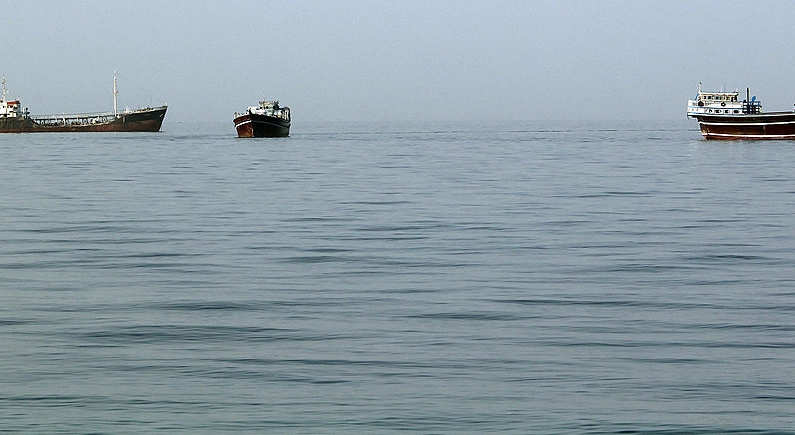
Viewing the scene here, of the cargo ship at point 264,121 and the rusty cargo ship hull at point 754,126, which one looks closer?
the rusty cargo ship hull at point 754,126

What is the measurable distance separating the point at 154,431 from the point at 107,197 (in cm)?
3292

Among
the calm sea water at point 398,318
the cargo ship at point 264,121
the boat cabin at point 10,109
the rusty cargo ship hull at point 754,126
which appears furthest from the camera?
the boat cabin at point 10,109

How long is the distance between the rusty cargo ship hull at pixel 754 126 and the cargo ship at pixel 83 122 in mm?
99183

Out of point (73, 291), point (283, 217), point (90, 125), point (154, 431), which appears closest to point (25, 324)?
point (73, 291)

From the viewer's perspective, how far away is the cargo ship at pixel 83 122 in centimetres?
17475

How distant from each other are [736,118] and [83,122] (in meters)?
112

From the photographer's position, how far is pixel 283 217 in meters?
33.5

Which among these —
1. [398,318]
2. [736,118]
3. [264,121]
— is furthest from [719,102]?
[398,318]

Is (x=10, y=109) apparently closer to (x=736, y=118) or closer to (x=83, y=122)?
(x=83, y=122)

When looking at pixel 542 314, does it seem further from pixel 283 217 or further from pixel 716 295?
pixel 283 217

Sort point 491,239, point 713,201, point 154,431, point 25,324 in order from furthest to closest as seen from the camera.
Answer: point 713,201 → point 491,239 → point 25,324 → point 154,431

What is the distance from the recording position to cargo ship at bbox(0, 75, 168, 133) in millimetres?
174750

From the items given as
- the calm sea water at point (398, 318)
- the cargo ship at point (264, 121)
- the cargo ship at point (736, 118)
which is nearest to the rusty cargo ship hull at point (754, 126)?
the cargo ship at point (736, 118)

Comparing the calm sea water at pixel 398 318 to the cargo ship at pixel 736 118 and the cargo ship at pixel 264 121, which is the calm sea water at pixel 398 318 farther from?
the cargo ship at pixel 264 121
